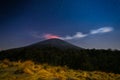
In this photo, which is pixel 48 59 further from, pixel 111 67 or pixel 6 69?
pixel 6 69

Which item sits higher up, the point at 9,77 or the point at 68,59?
the point at 68,59

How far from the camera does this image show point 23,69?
41.4 ft

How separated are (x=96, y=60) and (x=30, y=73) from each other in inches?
2826

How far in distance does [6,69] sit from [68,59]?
225ft

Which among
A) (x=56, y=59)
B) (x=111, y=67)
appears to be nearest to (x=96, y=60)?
(x=111, y=67)

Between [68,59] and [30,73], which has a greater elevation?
[68,59]

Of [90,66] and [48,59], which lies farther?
[48,59]

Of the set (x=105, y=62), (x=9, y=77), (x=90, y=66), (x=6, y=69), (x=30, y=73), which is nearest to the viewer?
(x=9, y=77)

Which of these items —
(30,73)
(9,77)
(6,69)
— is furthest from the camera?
(6,69)

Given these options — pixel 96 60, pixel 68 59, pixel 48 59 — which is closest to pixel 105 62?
Result: pixel 96 60

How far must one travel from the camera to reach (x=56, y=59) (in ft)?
261

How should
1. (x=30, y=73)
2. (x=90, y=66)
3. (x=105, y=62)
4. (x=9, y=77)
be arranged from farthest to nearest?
1. (x=105, y=62)
2. (x=90, y=66)
3. (x=30, y=73)
4. (x=9, y=77)

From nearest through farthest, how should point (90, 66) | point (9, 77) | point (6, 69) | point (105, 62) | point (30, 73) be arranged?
1. point (9, 77)
2. point (30, 73)
3. point (6, 69)
4. point (90, 66)
5. point (105, 62)

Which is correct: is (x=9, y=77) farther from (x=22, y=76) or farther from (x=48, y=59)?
(x=48, y=59)
